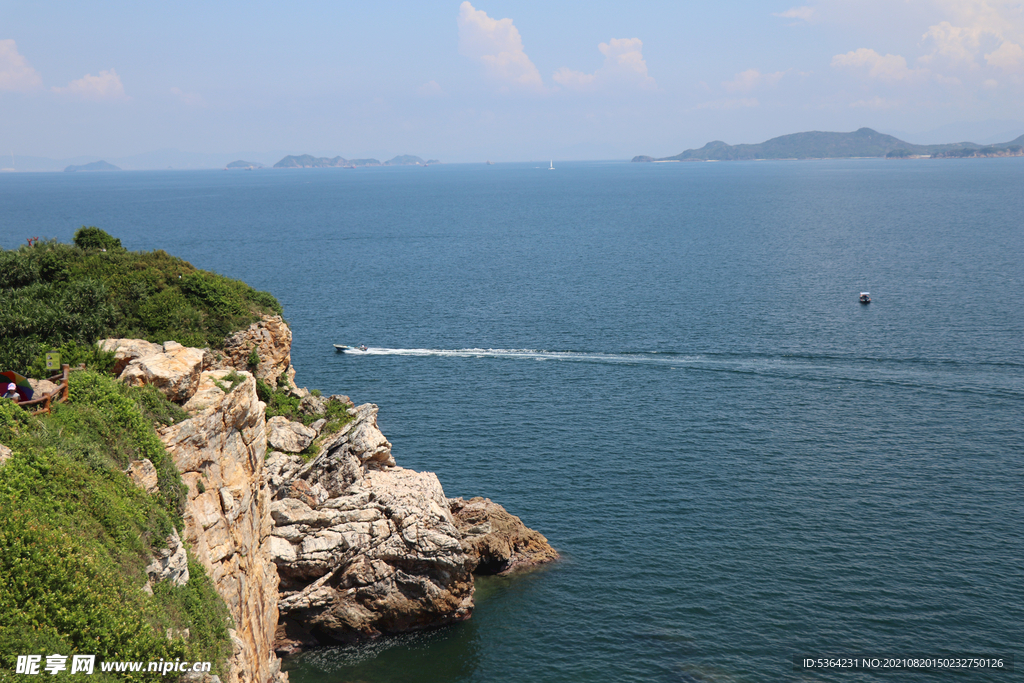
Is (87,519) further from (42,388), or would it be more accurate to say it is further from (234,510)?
(42,388)

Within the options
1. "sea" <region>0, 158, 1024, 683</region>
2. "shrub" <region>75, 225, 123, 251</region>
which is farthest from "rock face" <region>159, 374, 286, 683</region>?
"shrub" <region>75, 225, 123, 251</region>

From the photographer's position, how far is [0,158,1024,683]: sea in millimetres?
46594

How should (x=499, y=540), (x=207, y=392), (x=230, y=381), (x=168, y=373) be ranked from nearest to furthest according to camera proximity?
(x=168, y=373), (x=207, y=392), (x=230, y=381), (x=499, y=540)

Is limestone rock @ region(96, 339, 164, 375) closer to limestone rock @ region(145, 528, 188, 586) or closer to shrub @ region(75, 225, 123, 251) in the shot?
limestone rock @ region(145, 528, 188, 586)

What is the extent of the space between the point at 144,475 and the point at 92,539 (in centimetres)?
534

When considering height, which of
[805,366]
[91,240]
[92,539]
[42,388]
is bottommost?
[805,366]

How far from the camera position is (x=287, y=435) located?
53.1 m

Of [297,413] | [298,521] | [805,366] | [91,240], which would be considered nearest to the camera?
[298,521]

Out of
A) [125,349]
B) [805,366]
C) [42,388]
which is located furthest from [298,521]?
[805,366]

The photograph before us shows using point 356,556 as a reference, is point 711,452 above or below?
above

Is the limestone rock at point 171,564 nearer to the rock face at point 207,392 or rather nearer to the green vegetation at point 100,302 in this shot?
the rock face at point 207,392

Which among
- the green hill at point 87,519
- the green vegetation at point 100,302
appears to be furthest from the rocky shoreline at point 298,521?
the green vegetation at point 100,302

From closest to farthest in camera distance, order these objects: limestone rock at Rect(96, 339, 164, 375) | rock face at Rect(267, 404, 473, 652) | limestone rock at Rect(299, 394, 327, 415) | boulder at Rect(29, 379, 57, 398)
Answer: boulder at Rect(29, 379, 57, 398) < limestone rock at Rect(96, 339, 164, 375) < rock face at Rect(267, 404, 473, 652) < limestone rock at Rect(299, 394, 327, 415)

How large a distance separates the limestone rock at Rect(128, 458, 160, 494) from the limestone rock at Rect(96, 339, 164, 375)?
844cm
